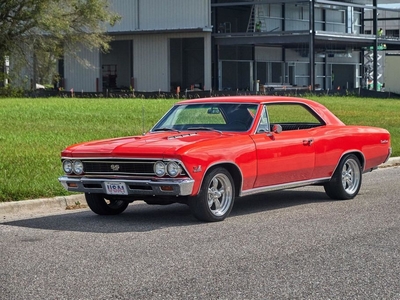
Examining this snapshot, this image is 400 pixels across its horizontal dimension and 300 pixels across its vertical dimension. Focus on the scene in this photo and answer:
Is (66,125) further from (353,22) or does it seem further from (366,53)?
(366,53)

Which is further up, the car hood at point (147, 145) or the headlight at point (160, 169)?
the car hood at point (147, 145)

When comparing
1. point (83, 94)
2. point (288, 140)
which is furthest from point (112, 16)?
point (288, 140)

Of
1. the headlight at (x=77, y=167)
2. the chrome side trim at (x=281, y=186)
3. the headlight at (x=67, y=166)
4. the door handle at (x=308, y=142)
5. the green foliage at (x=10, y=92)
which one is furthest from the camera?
the green foliage at (x=10, y=92)

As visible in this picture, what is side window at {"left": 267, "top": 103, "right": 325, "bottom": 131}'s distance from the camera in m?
12.8

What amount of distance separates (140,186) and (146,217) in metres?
1.07

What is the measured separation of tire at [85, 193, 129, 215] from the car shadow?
0.32ft

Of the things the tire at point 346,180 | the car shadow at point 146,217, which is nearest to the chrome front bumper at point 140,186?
the car shadow at point 146,217

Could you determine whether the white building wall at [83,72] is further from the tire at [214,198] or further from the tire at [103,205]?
the tire at [214,198]

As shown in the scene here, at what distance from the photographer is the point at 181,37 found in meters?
57.1

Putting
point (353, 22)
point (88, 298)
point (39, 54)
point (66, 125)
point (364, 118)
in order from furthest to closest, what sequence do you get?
1. point (353, 22)
2. point (39, 54)
3. point (364, 118)
4. point (66, 125)
5. point (88, 298)

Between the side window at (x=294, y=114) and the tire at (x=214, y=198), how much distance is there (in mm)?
2053

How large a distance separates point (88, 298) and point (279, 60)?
189ft

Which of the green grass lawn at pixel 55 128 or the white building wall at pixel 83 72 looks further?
the white building wall at pixel 83 72

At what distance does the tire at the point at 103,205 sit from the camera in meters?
11.3
